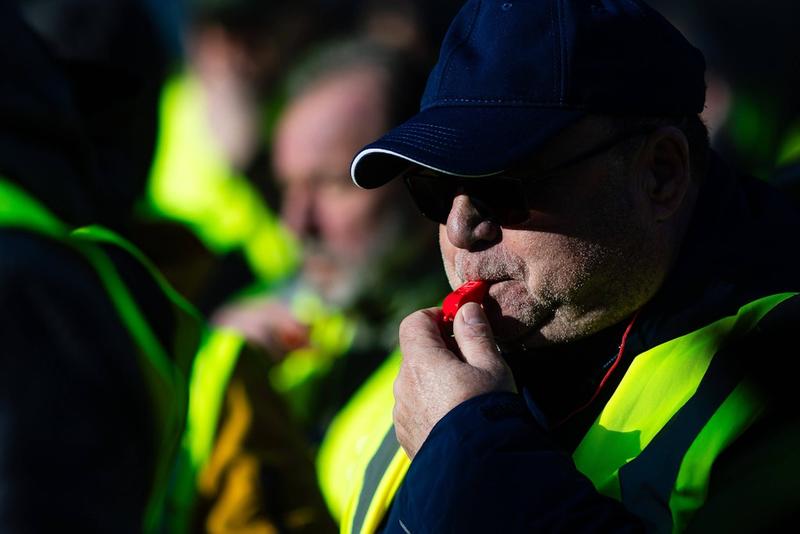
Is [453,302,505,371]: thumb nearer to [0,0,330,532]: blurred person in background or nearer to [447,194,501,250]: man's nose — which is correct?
[447,194,501,250]: man's nose

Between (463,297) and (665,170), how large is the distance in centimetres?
38

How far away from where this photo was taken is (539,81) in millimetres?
1891

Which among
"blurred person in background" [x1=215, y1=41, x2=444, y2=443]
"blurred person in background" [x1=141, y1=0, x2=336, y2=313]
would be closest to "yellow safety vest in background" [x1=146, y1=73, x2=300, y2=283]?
"blurred person in background" [x1=141, y1=0, x2=336, y2=313]

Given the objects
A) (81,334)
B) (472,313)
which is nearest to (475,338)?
(472,313)

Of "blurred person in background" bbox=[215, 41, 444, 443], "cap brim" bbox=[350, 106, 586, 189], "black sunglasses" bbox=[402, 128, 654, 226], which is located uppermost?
"cap brim" bbox=[350, 106, 586, 189]

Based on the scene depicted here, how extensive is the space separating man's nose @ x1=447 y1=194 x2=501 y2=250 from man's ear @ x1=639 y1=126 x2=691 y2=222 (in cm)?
25

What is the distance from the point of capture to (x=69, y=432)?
203cm

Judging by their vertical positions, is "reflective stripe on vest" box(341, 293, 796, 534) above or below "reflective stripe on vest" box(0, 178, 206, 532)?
below

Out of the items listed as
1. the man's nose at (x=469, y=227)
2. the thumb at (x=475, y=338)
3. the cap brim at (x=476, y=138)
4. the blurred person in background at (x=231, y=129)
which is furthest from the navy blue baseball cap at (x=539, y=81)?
the blurred person in background at (x=231, y=129)

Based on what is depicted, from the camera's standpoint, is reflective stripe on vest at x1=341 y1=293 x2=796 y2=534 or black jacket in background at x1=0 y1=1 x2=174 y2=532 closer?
reflective stripe on vest at x1=341 y1=293 x2=796 y2=534

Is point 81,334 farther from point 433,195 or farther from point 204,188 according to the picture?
point 204,188

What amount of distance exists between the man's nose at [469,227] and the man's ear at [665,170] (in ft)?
0.81

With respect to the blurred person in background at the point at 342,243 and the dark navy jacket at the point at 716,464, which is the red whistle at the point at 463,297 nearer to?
the dark navy jacket at the point at 716,464

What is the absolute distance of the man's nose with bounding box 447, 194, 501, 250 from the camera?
194 cm
